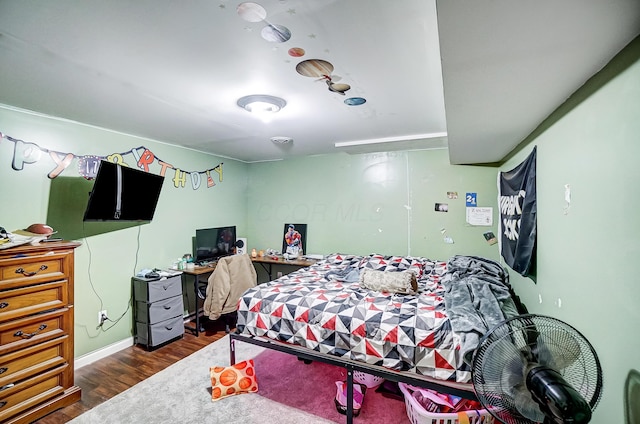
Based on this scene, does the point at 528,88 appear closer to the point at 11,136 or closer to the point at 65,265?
the point at 65,265

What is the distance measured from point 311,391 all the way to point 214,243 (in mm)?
2518

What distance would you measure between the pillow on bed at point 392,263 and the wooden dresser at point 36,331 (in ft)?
9.57

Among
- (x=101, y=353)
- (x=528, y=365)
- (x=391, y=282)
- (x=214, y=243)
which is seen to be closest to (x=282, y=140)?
(x=214, y=243)

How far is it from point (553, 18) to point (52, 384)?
3595mm

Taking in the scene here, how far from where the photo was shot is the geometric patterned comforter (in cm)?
190

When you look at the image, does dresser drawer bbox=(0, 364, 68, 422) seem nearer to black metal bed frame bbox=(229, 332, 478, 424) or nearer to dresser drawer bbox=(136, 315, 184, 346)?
dresser drawer bbox=(136, 315, 184, 346)

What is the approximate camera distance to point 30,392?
2.11m

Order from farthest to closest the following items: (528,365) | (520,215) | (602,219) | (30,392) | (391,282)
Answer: (391,282)
(520,215)
(30,392)
(602,219)
(528,365)

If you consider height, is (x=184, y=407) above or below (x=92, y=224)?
below

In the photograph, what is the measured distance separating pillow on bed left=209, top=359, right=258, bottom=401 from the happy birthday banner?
2349mm

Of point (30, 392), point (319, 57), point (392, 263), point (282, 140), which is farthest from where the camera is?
point (392, 263)

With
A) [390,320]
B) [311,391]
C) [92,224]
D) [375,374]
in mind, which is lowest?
[311,391]

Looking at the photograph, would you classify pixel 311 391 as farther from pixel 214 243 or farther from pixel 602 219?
pixel 214 243

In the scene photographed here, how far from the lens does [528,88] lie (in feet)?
4.63
